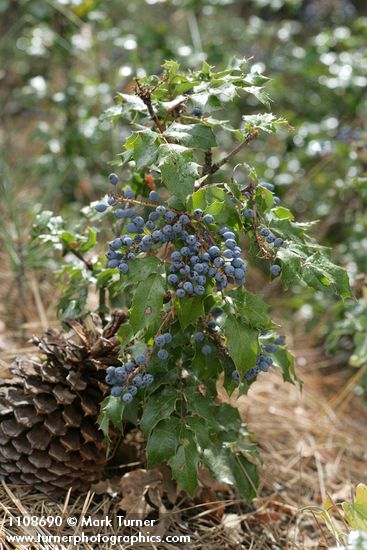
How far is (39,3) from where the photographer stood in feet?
8.13

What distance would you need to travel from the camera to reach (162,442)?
126 cm

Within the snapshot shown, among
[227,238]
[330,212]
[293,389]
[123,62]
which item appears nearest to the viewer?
[227,238]

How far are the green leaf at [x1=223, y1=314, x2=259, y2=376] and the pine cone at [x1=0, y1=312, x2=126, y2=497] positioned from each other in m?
0.34

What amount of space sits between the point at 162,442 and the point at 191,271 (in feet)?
1.27

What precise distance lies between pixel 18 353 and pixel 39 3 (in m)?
1.54

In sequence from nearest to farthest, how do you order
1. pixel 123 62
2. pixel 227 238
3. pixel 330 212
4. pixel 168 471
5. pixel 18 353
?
pixel 227 238 < pixel 168 471 < pixel 18 353 < pixel 330 212 < pixel 123 62

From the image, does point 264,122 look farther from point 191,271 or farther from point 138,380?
point 138,380

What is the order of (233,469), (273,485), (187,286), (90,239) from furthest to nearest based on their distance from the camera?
(273,485) → (90,239) → (233,469) → (187,286)

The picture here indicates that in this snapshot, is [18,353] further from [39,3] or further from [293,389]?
[39,3]

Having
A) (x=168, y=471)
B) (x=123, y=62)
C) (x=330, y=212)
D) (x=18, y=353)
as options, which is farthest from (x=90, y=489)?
(x=123, y=62)

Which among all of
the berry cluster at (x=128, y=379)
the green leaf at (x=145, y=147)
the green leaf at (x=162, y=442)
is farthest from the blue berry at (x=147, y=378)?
the green leaf at (x=145, y=147)

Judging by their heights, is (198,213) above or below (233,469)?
above

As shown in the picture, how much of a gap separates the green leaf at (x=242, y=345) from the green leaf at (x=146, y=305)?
0.15 meters

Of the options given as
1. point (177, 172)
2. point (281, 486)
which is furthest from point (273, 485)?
point (177, 172)
